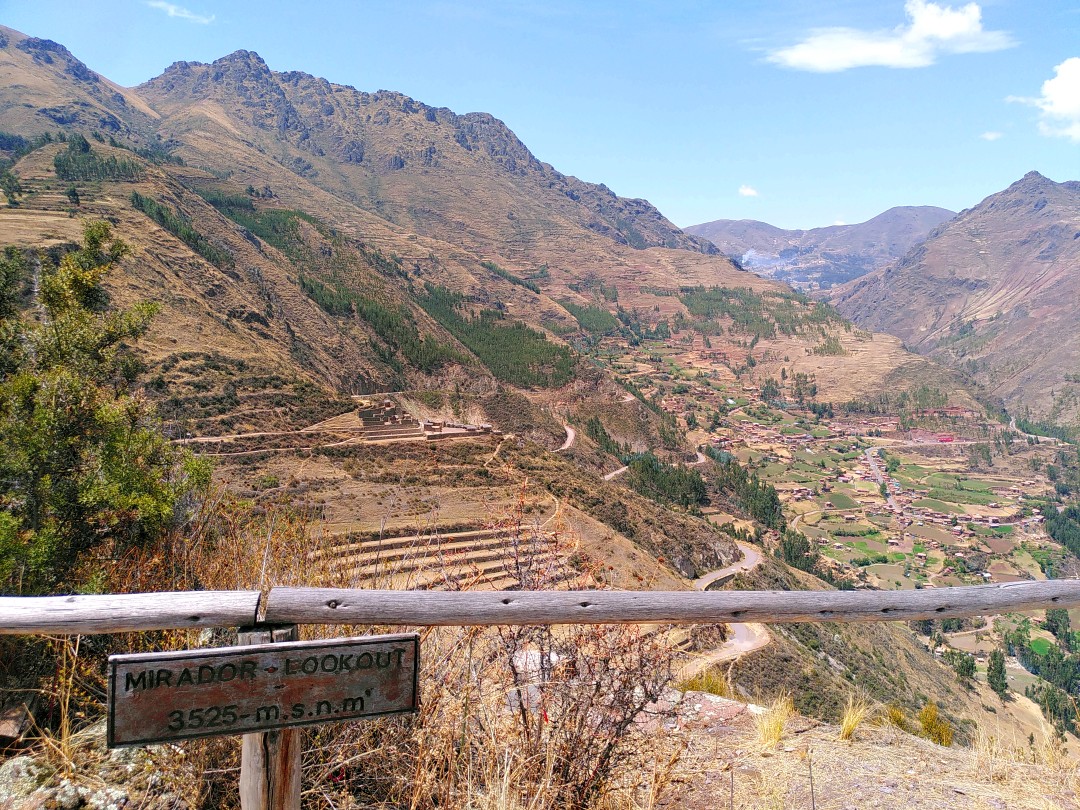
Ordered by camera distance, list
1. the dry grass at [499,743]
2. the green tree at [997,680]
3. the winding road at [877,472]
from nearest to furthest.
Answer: the dry grass at [499,743] → the green tree at [997,680] → the winding road at [877,472]

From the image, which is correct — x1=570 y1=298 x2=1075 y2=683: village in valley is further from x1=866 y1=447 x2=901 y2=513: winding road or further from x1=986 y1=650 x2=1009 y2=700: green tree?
x1=986 y1=650 x2=1009 y2=700: green tree

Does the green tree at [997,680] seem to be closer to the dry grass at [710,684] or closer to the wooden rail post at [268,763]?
the dry grass at [710,684]

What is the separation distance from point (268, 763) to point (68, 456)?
10.4 m

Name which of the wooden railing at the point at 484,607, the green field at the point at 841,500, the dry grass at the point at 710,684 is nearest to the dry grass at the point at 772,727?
the wooden railing at the point at 484,607

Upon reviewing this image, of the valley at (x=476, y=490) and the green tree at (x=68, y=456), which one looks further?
the green tree at (x=68, y=456)

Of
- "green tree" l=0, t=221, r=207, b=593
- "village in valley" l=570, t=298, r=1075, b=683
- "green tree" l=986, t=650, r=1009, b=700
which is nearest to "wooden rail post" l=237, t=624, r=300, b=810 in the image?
"green tree" l=0, t=221, r=207, b=593

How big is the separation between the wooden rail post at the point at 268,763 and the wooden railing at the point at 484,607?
0.24 feet

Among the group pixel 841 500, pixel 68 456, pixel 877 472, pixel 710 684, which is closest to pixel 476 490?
pixel 68 456

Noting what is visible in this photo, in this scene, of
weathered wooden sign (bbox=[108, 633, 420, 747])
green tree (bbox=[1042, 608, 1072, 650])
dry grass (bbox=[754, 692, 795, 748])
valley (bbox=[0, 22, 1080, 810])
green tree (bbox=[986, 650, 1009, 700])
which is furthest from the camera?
green tree (bbox=[1042, 608, 1072, 650])

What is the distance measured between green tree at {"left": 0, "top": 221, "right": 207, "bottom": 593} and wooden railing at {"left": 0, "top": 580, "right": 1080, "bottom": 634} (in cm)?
777

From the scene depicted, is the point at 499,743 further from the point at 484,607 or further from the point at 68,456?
the point at 68,456

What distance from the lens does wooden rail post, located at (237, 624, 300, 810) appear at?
2.43 meters

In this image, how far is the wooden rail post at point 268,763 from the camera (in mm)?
2432

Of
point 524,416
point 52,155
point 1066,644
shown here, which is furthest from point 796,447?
point 52,155
